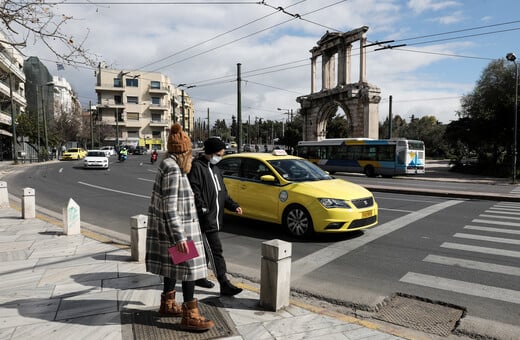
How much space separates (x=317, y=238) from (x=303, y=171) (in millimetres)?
1391

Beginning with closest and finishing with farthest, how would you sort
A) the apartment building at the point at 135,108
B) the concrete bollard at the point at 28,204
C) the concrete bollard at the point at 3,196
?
the concrete bollard at the point at 28,204, the concrete bollard at the point at 3,196, the apartment building at the point at 135,108

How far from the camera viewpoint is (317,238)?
740cm

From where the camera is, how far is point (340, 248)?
6.72 metres

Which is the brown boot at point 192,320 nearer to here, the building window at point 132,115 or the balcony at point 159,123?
the balcony at point 159,123

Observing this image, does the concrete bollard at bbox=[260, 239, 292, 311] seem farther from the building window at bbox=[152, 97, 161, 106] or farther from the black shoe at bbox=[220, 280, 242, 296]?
the building window at bbox=[152, 97, 161, 106]

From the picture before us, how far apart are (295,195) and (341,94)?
32133 millimetres

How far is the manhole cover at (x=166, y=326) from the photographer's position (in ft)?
11.4

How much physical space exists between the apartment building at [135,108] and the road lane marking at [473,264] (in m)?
75.6

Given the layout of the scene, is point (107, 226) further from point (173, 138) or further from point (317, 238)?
point (173, 138)

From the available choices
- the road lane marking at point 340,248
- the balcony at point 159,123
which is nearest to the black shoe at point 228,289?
the road lane marking at point 340,248

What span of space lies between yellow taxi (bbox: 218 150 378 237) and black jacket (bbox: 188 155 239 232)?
3027mm

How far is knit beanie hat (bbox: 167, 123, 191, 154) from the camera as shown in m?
3.49

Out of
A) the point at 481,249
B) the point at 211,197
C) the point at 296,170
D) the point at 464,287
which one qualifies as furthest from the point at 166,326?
the point at 481,249

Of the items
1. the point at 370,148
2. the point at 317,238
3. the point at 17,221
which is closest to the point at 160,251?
the point at 317,238
